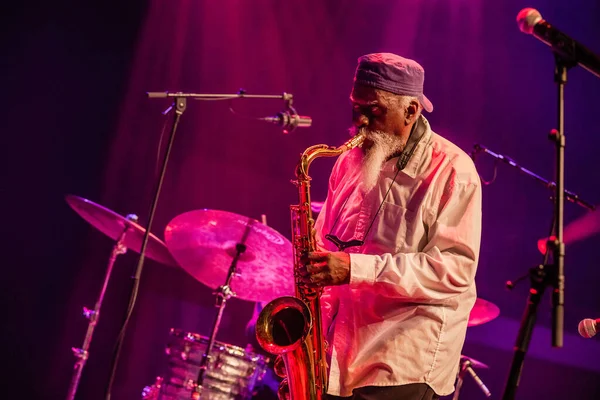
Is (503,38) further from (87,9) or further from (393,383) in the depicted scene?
(393,383)

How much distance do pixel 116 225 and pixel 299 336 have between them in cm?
223

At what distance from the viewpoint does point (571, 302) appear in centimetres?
583

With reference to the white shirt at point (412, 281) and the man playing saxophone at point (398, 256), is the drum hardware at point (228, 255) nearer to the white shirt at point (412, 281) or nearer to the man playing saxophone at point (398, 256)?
the man playing saxophone at point (398, 256)

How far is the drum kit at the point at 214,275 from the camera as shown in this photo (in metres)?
4.43

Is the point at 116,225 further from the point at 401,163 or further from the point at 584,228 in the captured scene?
the point at 584,228

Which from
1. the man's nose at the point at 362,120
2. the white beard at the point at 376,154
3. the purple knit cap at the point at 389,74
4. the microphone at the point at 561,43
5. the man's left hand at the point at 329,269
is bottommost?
the man's left hand at the point at 329,269

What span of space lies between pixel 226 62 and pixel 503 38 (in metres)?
2.61

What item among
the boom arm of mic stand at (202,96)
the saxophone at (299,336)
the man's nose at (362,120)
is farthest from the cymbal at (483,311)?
the boom arm of mic stand at (202,96)

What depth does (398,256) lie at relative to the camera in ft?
8.63

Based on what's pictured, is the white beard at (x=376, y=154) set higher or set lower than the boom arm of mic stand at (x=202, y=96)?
lower

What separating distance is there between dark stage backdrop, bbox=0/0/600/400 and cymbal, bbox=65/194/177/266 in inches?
35.7

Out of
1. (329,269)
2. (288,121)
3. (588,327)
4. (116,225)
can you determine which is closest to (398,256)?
(329,269)

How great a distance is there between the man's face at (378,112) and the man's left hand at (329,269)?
74 centimetres

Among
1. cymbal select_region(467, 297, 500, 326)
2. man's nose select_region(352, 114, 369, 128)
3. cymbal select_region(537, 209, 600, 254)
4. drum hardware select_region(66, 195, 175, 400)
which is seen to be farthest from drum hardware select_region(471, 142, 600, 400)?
drum hardware select_region(66, 195, 175, 400)
